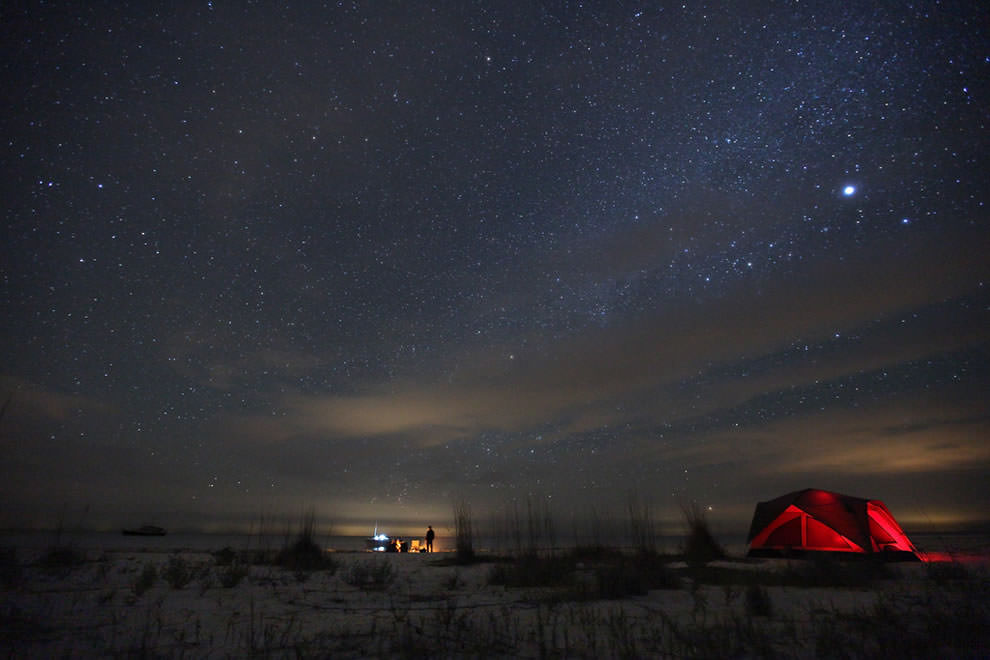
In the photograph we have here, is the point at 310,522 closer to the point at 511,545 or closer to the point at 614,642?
the point at 511,545

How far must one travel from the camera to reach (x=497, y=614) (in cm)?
596

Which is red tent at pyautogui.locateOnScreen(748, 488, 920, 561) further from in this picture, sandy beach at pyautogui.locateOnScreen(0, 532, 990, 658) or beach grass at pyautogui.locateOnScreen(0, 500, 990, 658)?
sandy beach at pyautogui.locateOnScreen(0, 532, 990, 658)

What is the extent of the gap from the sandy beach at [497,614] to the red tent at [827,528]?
4180mm

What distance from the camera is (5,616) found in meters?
5.16

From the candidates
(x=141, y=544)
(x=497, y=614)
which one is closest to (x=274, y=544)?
(x=497, y=614)

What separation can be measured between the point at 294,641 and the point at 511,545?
8.05 metres

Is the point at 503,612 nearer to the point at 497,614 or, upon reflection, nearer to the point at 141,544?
the point at 497,614

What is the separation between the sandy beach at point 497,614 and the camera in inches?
170

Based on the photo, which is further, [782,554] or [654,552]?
[782,554]

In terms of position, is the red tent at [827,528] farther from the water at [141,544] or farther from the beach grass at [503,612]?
the water at [141,544]

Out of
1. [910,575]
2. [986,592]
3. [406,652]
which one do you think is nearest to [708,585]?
[986,592]

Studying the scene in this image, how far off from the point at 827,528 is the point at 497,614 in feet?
43.7

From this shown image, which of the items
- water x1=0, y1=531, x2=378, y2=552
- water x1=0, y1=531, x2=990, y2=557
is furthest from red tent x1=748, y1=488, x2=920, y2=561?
water x1=0, y1=531, x2=378, y2=552

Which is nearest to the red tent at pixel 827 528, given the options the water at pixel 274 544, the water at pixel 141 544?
the water at pixel 274 544
